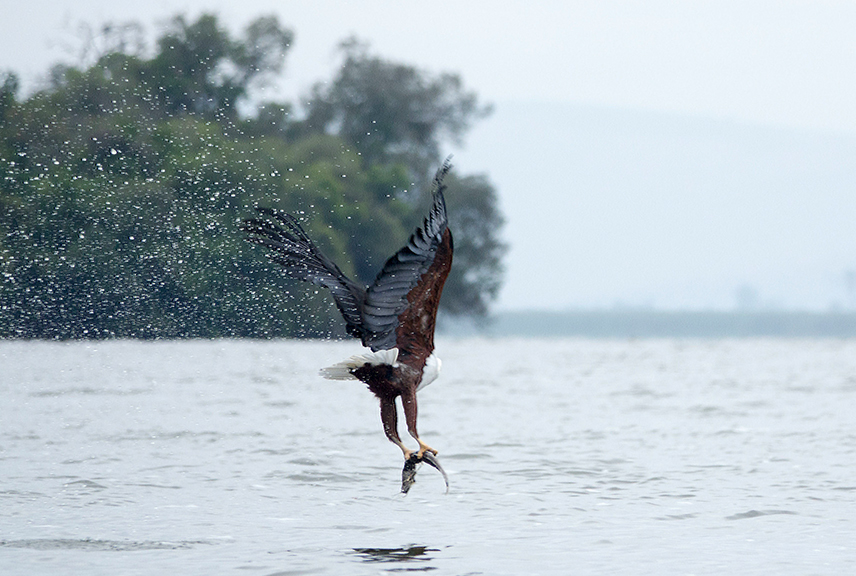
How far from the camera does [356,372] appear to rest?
32.3ft

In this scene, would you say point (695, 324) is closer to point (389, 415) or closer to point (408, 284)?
point (389, 415)

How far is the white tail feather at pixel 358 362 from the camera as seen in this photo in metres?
9.62

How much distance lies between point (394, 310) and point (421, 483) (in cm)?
331

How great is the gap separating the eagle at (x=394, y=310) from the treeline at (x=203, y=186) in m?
7.76

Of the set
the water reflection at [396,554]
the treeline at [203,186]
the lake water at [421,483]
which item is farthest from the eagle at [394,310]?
the treeline at [203,186]

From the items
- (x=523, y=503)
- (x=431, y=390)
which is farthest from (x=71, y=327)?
(x=523, y=503)

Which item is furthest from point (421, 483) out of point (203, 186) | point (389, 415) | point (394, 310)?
point (203, 186)

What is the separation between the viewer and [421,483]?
12469 millimetres

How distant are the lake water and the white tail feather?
113 centimetres

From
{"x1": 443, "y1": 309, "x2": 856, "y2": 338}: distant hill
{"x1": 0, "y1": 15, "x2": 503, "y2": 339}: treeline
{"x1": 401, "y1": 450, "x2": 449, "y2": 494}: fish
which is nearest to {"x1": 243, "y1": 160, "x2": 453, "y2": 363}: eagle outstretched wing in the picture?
{"x1": 401, "y1": 450, "x2": 449, "y2": 494}: fish

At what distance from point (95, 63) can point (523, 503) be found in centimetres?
4173

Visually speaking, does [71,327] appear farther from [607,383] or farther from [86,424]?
[86,424]

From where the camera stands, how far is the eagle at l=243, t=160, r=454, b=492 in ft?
30.1

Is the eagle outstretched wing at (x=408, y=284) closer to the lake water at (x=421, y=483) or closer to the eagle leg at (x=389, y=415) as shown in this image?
the eagle leg at (x=389, y=415)
